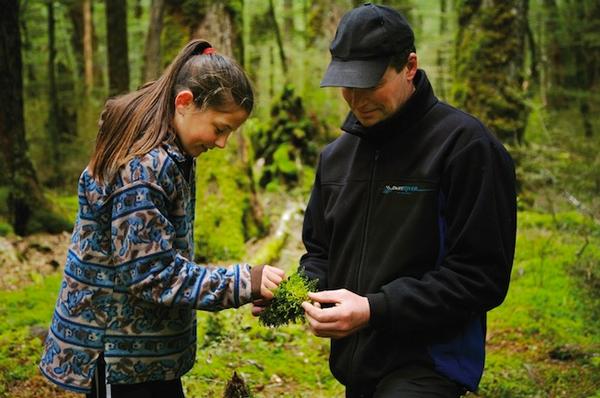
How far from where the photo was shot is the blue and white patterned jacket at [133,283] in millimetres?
2871

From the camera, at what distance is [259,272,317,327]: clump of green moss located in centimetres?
305

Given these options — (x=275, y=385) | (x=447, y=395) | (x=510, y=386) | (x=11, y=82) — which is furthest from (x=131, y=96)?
(x=11, y=82)

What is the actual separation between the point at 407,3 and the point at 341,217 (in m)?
17.7

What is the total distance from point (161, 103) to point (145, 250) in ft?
2.34

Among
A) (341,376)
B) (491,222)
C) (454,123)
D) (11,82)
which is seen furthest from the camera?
(11,82)

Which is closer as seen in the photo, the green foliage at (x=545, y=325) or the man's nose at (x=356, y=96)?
the man's nose at (x=356, y=96)

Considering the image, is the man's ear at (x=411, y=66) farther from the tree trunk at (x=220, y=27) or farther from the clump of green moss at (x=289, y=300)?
the tree trunk at (x=220, y=27)

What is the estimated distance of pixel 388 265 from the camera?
9.61 feet

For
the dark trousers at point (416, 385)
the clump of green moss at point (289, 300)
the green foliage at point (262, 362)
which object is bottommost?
the green foliage at point (262, 362)

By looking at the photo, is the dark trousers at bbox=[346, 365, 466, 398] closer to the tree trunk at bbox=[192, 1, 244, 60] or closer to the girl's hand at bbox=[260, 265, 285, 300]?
the girl's hand at bbox=[260, 265, 285, 300]

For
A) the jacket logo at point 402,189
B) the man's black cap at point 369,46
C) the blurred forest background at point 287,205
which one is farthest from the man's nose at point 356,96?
the blurred forest background at point 287,205

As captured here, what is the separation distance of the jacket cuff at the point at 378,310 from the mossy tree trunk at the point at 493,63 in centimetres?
767

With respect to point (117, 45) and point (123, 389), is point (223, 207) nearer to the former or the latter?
point (123, 389)

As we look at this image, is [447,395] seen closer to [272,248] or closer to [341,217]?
[341,217]
